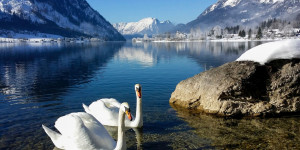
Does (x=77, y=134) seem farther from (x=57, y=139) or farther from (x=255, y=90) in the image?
(x=255, y=90)

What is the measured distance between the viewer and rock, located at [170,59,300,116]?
14828 mm

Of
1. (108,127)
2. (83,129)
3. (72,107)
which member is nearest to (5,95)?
(72,107)

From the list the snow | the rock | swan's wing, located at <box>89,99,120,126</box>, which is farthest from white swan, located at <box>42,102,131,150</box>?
the snow

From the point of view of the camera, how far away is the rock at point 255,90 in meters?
14.8

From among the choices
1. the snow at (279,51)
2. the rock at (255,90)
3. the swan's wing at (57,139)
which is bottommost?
the swan's wing at (57,139)

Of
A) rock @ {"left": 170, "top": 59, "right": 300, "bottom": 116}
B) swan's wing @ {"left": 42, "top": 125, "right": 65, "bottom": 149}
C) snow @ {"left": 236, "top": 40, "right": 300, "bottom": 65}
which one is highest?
snow @ {"left": 236, "top": 40, "right": 300, "bottom": 65}

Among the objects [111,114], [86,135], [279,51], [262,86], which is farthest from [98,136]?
[279,51]

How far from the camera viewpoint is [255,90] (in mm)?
A: 15281

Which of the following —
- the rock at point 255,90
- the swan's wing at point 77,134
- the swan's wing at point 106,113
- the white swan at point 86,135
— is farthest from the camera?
the rock at point 255,90

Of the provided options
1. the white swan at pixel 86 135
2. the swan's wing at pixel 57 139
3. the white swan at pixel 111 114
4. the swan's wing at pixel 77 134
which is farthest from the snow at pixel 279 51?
the swan's wing at pixel 57 139

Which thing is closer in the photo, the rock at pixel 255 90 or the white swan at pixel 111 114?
the white swan at pixel 111 114

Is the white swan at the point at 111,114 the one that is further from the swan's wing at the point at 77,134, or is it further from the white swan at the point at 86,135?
the swan's wing at the point at 77,134

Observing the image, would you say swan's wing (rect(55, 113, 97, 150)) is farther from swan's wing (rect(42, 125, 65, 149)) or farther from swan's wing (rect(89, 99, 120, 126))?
swan's wing (rect(89, 99, 120, 126))

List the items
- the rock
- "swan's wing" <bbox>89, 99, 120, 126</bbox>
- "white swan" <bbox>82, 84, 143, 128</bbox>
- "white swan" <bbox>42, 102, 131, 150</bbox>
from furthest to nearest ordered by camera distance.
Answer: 1. the rock
2. "swan's wing" <bbox>89, 99, 120, 126</bbox>
3. "white swan" <bbox>82, 84, 143, 128</bbox>
4. "white swan" <bbox>42, 102, 131, 150</bbox>
